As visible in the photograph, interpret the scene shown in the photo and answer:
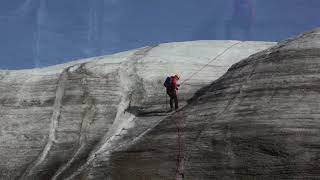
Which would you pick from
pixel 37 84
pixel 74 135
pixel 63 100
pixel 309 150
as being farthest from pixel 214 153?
pixel 37 84

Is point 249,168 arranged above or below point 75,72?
below

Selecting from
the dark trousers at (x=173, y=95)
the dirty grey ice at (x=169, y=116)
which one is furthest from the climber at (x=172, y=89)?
the dirty grey ice at (x=169, y=116)

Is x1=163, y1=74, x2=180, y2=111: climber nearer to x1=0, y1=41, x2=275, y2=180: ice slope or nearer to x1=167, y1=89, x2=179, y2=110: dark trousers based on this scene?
x1=167, y1=89, x2=179, y2=110: dark trousers

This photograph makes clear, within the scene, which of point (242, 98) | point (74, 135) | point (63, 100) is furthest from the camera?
point (63, 100)

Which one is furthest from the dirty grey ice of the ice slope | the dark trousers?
the dark trousers

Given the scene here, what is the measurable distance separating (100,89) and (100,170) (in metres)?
6.53

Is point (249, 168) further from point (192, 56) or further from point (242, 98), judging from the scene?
point (192, 56)

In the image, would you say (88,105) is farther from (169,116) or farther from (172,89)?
(169,116)

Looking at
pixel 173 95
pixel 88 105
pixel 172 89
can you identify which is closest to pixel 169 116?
pixel 173 95

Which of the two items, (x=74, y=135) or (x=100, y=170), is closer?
(x=100, y=170)

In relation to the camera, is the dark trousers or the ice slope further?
the dark trousers

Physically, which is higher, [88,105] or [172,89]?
[172,89]

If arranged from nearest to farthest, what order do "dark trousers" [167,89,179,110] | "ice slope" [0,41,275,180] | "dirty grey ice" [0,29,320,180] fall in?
1. "dirty grey ice" [0,29,320,180]
2. "ice slope" [0,41,275,180]
3. "dark trousers" [167,89,179,110]

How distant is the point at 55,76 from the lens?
31.4m
